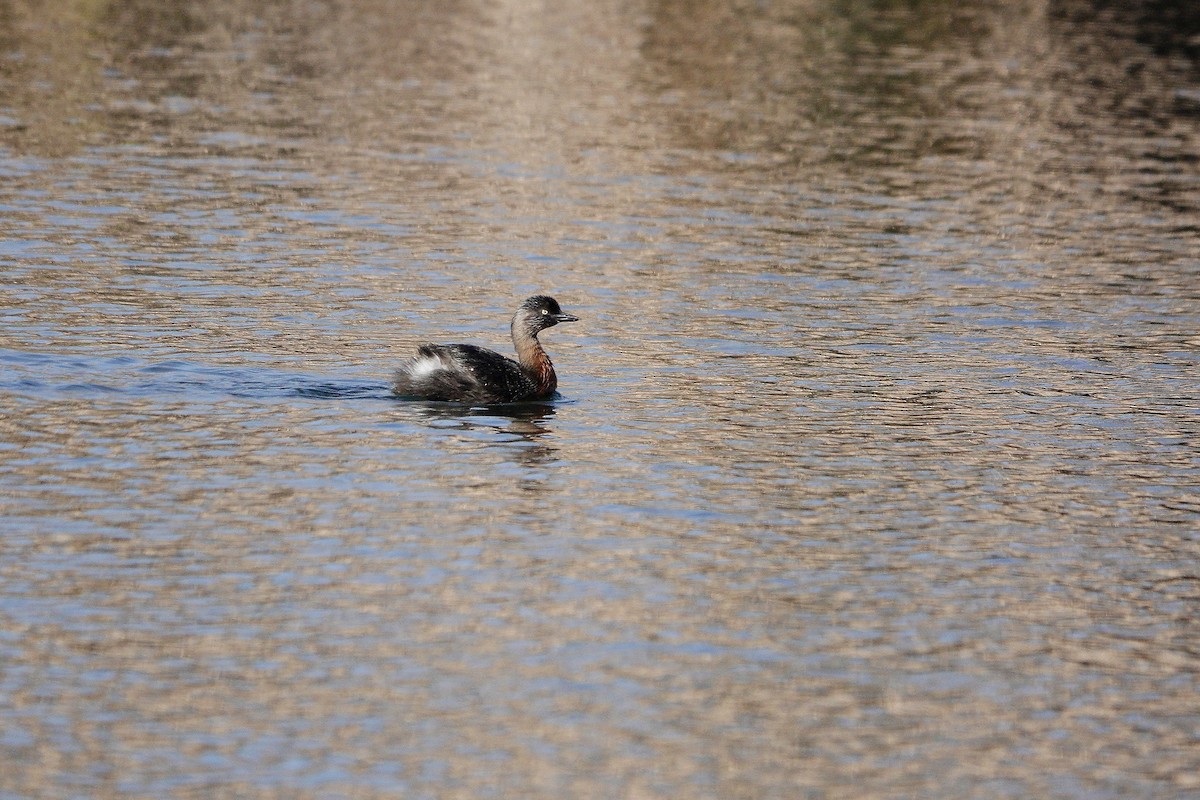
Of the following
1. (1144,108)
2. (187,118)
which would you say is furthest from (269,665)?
(1144,108)

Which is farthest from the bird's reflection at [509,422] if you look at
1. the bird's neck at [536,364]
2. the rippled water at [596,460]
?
the bird's neck at [536,364]

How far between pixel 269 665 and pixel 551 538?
320 cm

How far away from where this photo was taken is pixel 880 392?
19141 millimetres

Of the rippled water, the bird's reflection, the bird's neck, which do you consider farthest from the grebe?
the rippled water

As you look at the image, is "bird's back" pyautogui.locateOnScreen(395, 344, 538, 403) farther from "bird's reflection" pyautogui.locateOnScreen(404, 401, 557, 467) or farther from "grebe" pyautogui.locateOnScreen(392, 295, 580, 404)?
"bird's reflection" pyautogui.locateOnScreen(404, 401, 557, 467)

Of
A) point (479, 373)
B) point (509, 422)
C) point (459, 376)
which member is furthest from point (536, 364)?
point (509, 422)

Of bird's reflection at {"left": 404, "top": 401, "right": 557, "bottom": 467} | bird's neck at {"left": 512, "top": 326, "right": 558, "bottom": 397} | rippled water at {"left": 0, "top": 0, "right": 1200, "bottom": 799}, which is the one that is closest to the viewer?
rippled water at {"left": 0, "top": 0, "right": 1200, "bottom": 799}

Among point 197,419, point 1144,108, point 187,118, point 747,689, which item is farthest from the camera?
point 1144,108

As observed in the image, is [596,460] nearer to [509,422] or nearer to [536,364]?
[509,422]

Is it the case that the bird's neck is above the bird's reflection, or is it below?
above

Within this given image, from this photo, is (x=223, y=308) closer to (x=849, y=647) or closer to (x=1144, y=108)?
(x=849, y=647)

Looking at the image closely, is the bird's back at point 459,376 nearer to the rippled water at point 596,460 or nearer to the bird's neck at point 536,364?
the bird's neck at point 536,364

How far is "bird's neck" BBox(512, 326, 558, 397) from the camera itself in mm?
18812

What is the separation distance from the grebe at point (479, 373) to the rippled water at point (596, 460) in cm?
32
